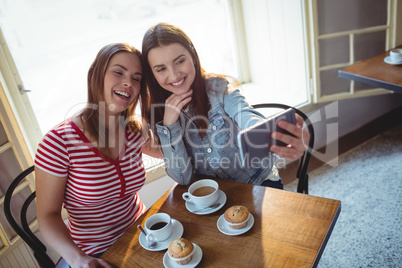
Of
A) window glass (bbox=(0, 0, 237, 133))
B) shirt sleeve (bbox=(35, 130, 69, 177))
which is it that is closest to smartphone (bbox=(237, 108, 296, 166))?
shirt sleeve (bbox=(35, 130, 69, 177))

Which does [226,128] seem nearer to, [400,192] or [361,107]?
[400,192]

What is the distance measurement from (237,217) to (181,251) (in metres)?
0.20

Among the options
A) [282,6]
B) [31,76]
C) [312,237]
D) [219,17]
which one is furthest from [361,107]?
[31,76]

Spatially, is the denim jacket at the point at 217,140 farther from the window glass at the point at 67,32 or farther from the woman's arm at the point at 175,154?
the window glass at the point at 67,32

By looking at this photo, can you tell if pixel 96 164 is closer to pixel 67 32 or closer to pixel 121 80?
pixel 121 80

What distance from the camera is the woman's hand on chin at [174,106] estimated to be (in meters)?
1.27

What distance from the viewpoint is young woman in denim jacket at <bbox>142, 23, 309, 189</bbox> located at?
123 centimetres

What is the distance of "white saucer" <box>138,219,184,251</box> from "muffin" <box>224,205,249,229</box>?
6.1 inches

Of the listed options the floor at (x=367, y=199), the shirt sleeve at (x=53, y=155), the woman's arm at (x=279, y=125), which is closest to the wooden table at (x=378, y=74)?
the floor at (x=367, y=199)

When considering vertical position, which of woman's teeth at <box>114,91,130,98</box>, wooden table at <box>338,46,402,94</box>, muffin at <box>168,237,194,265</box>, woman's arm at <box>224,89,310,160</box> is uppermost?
woman's teeth at <box>114,91,130,98</box>

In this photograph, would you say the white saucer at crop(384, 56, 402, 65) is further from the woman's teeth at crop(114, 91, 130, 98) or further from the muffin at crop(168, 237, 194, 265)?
the muffin at crop(168, 237, 194, 265)

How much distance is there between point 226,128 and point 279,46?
1342mm

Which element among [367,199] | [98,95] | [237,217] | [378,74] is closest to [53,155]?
[98,95]

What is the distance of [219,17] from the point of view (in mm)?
2637
